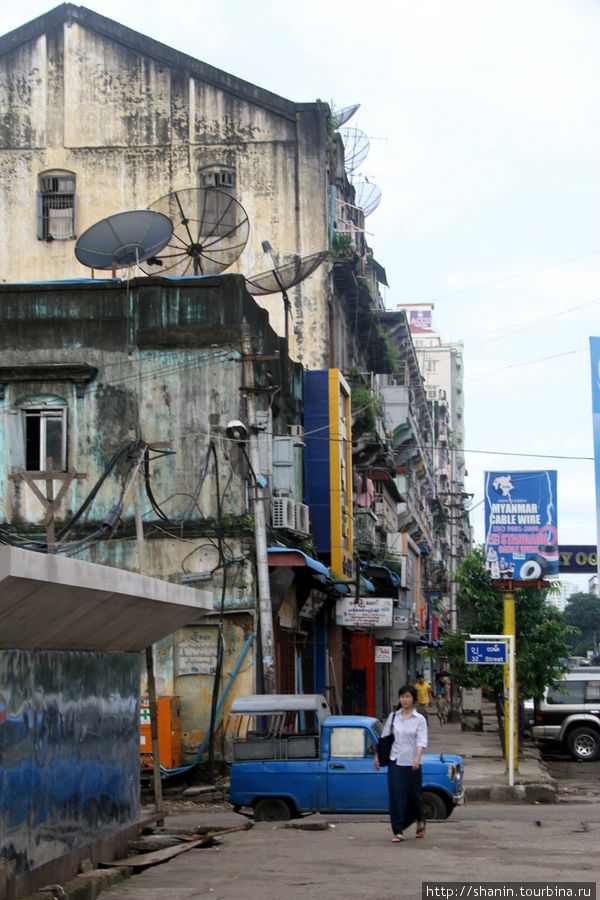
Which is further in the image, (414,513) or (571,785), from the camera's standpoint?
(414,513)

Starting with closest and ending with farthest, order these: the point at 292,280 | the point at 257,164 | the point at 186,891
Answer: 1. the point at 186,891
2. the point at 292,280
3. the point at 257,164

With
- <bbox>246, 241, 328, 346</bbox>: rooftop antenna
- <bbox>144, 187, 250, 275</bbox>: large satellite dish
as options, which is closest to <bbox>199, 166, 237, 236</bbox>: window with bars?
<bbox>144, 187, 250, 275</bbox>: large satellite dish

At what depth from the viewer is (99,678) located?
9812 millimetres

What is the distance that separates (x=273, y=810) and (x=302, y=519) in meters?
10.8

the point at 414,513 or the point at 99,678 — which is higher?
the point at 414,513

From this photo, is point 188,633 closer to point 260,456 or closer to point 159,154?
point 260,456

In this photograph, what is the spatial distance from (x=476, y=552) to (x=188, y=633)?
399 inches

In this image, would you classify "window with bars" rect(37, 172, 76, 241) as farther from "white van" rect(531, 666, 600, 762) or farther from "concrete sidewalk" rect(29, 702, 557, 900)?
"white van" rect(531, 666, 600, 762)

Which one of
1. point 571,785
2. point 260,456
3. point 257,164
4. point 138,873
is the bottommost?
point 571,785

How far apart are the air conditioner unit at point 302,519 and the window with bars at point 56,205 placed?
11308mm

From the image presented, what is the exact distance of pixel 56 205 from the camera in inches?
1260

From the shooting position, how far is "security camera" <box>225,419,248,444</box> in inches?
841

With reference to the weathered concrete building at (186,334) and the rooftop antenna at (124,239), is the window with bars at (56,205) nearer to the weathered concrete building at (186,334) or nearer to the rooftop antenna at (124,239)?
the weathered concrete building at (186,334)

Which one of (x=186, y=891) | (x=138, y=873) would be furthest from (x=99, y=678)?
(x=186, y=891)
